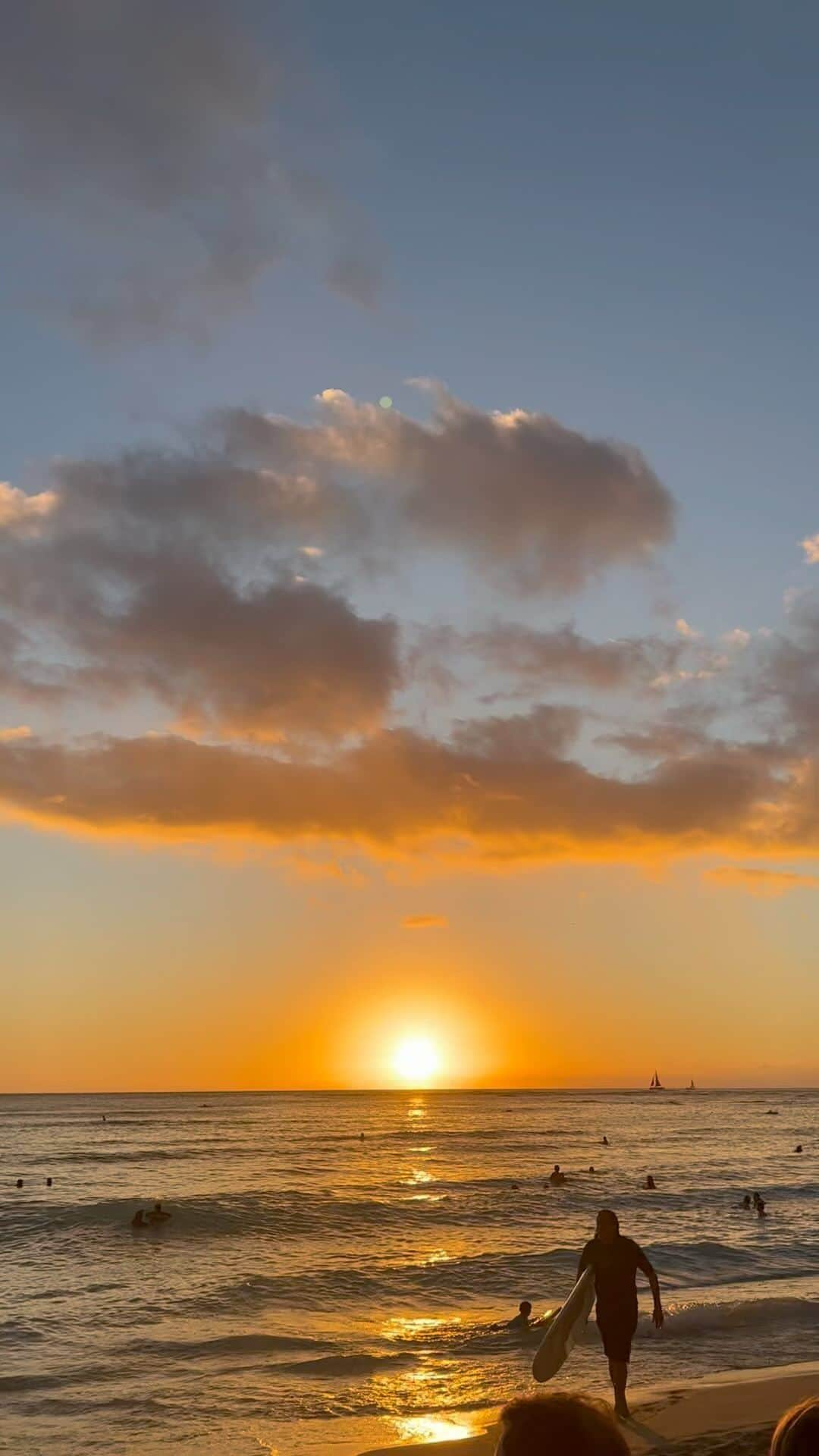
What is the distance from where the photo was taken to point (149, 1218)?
35281 millimetres

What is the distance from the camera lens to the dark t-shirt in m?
12.2

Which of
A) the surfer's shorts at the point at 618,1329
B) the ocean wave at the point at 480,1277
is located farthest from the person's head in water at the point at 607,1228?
the ocean wave at the point at 480,1277

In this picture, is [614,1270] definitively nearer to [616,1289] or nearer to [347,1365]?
[616,1289]

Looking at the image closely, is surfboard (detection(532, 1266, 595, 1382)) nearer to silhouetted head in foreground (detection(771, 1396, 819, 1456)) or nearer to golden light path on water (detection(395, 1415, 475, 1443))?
golden light path on water (detection(395, 1415, 475, 1443))

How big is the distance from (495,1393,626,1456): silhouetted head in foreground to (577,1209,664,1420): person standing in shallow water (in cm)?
1105

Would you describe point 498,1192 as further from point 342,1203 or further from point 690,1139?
point 690,1139

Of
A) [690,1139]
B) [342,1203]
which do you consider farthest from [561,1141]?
[342,1203]

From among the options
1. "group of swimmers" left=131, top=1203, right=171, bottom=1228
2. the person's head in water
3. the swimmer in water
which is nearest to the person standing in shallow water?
the person's head in water

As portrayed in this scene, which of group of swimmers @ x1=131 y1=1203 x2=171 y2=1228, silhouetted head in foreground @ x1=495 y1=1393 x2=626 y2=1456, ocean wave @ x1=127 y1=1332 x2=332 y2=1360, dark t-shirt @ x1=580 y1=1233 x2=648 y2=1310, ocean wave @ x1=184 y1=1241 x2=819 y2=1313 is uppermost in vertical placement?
silhouetted head in foreground @ x1=495 y1=1393 x2=626 y2=1456

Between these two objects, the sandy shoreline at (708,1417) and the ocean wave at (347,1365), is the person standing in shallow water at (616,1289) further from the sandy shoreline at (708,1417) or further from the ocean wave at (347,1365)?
the ocean wave at (347,1365)

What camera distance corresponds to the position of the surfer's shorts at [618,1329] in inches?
481

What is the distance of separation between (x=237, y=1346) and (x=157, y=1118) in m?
108

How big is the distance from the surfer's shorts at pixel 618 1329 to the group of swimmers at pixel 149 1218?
25.8 m

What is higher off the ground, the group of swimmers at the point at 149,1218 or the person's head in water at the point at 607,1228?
the person's head in water at the point at 607,1228
